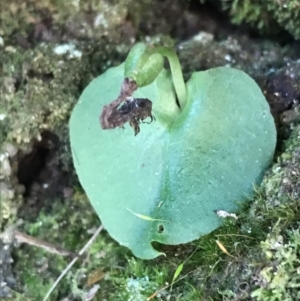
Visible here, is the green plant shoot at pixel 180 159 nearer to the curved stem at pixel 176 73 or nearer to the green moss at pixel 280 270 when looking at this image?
the curved stem at pixel 176 73

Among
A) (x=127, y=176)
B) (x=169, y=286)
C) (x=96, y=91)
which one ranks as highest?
(x=96, y=91)

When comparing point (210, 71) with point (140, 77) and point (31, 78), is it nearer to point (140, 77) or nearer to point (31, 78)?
point (140, 77)

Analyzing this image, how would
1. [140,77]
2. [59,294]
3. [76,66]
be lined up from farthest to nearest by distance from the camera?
1. [76,66]
2. [59,294]
3. [140,77]

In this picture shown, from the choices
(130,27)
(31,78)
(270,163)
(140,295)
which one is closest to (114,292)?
(140,295)

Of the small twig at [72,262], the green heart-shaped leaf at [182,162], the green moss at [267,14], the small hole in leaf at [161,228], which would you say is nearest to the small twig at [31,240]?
the small twig at [72,262]

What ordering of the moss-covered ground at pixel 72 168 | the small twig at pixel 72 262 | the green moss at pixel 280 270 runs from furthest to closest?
the small twig at pixel 72 262 → the moss-covered ground at pixel 72 168 → the green moss at pixel 280 270

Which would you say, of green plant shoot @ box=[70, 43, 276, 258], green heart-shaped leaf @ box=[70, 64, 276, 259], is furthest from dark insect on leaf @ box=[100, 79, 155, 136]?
green heart-shaped leaf @ box=[70, 64, 276, 259]

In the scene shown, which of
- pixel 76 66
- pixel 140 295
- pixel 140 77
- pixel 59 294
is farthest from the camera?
pixel 76 66
